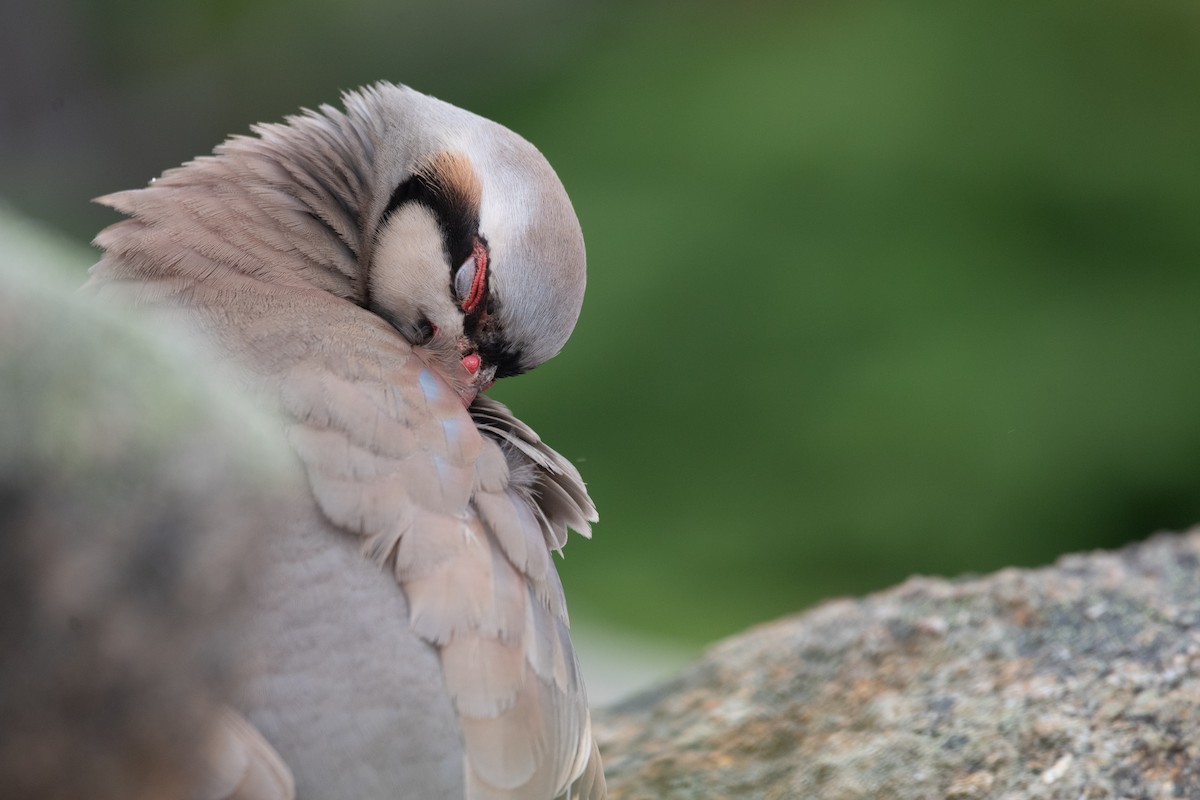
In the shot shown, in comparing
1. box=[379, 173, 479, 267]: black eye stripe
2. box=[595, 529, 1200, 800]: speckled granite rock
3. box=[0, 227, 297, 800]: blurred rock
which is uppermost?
box=[379, 173, 479, 267]: black eye stripe

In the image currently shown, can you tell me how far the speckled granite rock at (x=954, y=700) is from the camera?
238 cm

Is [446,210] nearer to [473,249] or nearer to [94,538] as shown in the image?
[473,249]

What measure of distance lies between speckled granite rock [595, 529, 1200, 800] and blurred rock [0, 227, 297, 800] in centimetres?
156

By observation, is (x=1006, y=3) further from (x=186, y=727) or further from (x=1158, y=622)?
(x=186, y=727)

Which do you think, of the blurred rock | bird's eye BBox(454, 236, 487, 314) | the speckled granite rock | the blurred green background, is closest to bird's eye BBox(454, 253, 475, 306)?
bird's eye BBox(454, 236, 487, 314)

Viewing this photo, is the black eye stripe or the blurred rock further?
the black eye stripe

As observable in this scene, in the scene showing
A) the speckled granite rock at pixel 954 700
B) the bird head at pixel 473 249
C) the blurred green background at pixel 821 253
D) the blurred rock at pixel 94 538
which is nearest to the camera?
the blurred rock at pixel 94 538

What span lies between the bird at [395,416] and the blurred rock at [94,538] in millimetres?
273

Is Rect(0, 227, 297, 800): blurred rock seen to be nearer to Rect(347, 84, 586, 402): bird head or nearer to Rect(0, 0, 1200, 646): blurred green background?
Rect(347, 84, 586, 402): bird head

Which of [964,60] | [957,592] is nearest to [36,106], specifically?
[964,60]

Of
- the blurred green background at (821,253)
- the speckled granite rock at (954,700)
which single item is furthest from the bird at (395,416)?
the blurred green background at (821,253)

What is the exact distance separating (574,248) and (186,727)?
1.37m

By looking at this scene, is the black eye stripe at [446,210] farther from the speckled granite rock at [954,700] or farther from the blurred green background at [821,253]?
the blurred green background at [821,253]

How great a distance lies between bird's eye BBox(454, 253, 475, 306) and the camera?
98.9 inches
